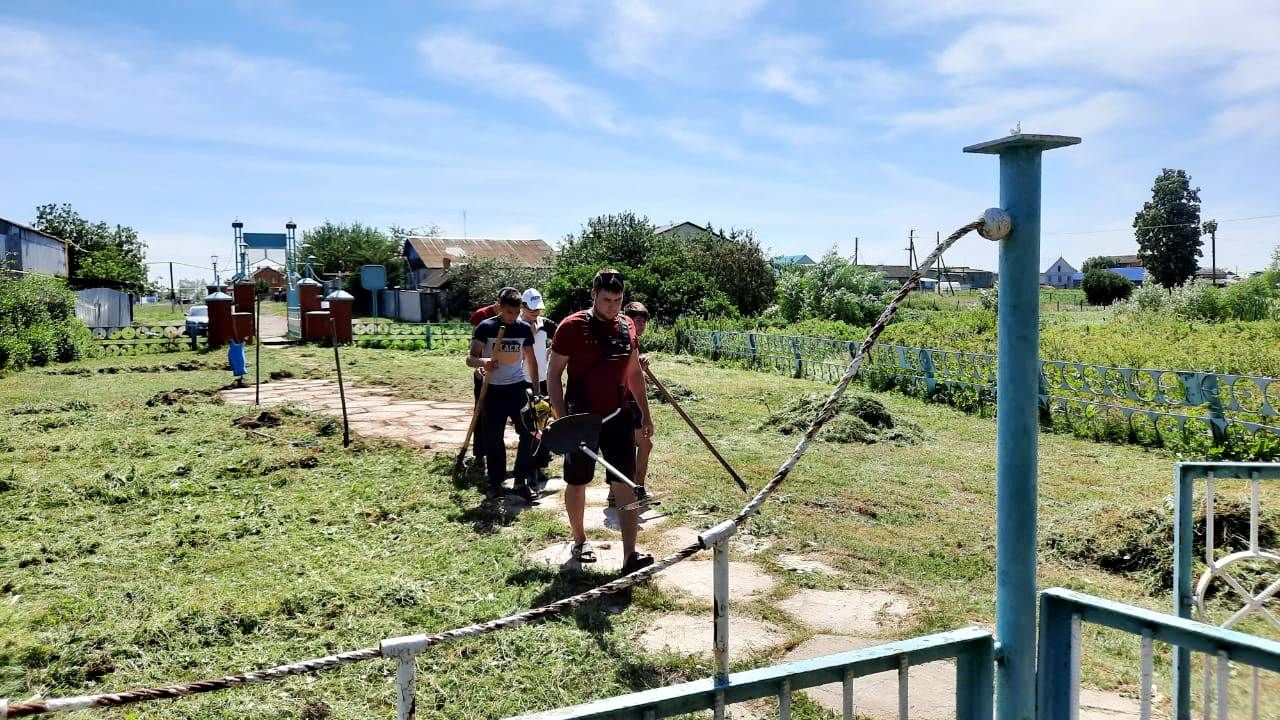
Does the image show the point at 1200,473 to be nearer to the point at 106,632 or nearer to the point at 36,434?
the point at 106,632

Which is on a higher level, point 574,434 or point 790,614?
point 574,434

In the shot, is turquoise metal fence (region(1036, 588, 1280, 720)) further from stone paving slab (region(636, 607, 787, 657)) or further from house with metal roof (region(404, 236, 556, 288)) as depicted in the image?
house with metal roof (region(404, 236, 556, 288))

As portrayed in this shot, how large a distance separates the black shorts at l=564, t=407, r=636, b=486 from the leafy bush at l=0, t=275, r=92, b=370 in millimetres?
17770

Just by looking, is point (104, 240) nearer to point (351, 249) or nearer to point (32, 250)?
point (351, 249)

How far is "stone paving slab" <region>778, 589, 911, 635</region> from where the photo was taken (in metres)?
4.22

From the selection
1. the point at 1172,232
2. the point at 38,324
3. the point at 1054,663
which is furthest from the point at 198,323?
the point at 1172,232

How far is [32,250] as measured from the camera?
2975 centimetres

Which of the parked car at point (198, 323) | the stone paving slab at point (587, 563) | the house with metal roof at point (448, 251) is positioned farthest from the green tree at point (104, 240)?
the stone paving slab at point (587, 563)

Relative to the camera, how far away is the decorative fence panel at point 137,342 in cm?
2252

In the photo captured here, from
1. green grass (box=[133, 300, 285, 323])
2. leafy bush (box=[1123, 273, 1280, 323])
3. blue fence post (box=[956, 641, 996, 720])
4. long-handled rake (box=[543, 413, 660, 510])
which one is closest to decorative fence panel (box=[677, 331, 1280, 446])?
long-handled rake (box=[543, 413, 660, 510])

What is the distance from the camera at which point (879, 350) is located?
14672 mm

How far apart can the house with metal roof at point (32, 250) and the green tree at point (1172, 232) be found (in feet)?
211

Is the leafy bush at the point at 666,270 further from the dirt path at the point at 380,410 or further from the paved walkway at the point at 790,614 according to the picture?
the paved walkway at the point at 790,614

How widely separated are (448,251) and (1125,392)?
150ft
